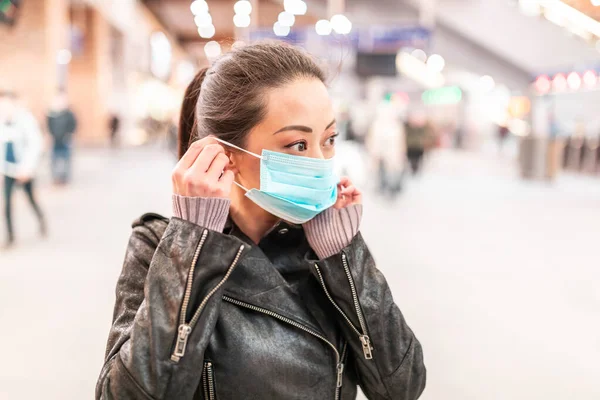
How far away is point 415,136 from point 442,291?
894 centimetres

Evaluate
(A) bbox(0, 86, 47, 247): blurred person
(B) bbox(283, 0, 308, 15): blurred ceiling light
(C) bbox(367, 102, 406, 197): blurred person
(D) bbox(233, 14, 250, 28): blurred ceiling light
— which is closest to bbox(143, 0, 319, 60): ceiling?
(D) bbox(233, 14, 250, 28): blurred ceiling light

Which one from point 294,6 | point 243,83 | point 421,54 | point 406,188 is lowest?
point 406,188

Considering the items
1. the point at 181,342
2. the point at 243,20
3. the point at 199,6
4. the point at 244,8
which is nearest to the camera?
the point at 181,342

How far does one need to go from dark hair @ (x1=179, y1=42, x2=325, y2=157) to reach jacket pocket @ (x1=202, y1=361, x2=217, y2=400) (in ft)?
1.75

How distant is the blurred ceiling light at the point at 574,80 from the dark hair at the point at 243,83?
53.9 ft

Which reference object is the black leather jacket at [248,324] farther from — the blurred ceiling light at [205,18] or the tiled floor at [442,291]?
the blurred ceiling light at [205,18]

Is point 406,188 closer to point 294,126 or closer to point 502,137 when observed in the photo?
point 294,126

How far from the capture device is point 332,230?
1.47 metres

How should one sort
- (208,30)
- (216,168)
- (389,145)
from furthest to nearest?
(208,30) → (389,145) → (216,168)

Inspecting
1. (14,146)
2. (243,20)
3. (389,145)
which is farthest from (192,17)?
(14,146)

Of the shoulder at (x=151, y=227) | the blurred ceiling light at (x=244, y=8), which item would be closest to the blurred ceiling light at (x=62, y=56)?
the blurred ceiling light at (x=244, y=8)

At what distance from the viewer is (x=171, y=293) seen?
1222mm

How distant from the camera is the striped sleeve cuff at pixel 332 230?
145cm

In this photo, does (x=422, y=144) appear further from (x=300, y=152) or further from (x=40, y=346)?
(x=300, y=152)
